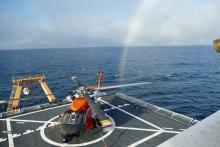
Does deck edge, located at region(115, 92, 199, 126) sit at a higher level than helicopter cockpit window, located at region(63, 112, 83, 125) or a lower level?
lower

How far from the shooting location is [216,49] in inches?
99.5

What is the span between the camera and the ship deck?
18.3 meters

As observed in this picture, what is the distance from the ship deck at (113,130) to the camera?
60.0 feet

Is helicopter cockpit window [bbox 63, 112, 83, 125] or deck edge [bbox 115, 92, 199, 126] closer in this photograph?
helicopter cockpit window [bbox 63, 112, 83, 125]

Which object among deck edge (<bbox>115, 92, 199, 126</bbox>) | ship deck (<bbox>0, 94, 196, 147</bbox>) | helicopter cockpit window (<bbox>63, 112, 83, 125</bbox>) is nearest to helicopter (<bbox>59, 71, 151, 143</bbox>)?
helicopter cockpit window (<bbox>63, 112, 83, 125</bbox>)

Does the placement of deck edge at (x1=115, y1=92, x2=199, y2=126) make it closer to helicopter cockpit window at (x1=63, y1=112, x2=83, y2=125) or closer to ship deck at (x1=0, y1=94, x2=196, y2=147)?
ship deck at (x1=0, y1=94, x2=196, y2=147)

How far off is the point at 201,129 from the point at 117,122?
20114 mm

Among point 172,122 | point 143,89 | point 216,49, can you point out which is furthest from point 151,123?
point 143,89

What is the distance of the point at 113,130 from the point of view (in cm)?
2056

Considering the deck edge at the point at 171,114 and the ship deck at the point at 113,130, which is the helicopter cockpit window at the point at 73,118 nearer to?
the ship deck at the point at 113,130

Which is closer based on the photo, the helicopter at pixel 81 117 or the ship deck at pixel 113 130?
the helicopter at pixel 81 117

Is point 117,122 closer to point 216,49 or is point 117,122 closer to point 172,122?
point 172,122

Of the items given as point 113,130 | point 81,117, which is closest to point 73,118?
point 81,117

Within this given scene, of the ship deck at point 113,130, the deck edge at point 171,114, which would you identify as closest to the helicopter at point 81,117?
the ship deck at point 113,130
